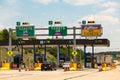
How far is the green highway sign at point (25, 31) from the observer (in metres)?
66.5

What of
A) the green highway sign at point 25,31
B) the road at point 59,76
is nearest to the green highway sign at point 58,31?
the green highway sign at point 25,31

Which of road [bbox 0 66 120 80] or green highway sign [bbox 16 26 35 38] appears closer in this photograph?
road [bbox 0 66 120 80]

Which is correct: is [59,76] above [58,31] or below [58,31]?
below

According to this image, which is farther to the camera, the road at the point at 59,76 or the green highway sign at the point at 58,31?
the green highway sign at the point at 58,31

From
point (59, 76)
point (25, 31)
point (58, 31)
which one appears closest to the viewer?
point (59, 76)

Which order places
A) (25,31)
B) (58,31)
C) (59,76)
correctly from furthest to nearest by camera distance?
(25,31) → (58,31) → (59,76)

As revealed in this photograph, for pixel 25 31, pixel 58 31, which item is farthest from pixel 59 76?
pixel 25 31

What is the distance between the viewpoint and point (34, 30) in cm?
6706

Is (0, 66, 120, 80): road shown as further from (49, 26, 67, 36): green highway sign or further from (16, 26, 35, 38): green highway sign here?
(16, 26, 35, 38): green highway sign

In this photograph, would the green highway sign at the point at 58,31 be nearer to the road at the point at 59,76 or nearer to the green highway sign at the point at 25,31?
the green highway sign at the point at 25,31

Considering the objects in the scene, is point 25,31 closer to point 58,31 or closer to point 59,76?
point 58,31

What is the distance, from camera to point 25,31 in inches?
2621

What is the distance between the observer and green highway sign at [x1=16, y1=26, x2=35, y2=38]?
218 ft

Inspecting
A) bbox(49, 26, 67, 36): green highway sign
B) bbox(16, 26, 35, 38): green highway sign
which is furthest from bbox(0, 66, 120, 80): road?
bbox(16, 26, 35, 38): green highway sign
